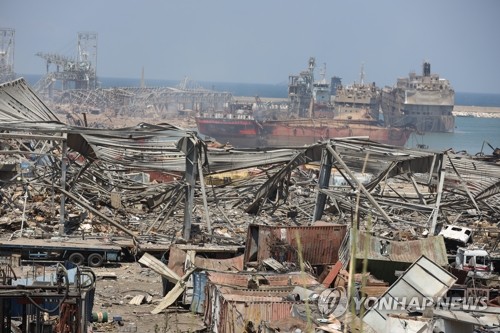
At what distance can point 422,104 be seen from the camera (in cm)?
13512

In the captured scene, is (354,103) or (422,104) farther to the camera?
(422,104)

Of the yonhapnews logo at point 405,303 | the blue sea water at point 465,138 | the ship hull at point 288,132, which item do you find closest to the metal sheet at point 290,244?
the yonhapnews logo at point 405,303

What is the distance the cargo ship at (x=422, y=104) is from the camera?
440 feet

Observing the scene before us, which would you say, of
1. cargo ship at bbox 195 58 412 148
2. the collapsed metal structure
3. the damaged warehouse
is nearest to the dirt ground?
the damaged warehouse

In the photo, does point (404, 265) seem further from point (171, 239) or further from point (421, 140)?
point (421, 140)

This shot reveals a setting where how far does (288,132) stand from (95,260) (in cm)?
8786

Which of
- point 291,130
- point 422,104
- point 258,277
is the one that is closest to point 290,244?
point 258,277

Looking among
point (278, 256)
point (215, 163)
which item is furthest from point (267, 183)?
point (278, 256)

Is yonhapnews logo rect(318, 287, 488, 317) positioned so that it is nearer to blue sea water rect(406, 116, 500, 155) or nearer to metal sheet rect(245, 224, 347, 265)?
metal sheet rect(245, 224, 347, 265)

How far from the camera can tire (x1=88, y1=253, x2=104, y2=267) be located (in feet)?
68.1

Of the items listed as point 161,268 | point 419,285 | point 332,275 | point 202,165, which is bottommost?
point 161,268

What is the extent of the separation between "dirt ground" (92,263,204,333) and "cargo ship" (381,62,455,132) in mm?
114238

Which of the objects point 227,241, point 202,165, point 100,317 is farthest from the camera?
point 202,165

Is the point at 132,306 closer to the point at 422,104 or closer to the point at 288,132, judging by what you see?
the point at 288,132
